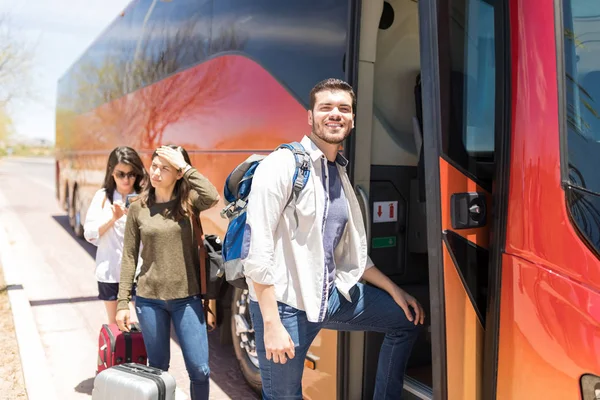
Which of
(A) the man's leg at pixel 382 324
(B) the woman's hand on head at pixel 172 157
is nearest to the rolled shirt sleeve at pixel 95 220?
(B) the woman's hand on head at pixel 172 157

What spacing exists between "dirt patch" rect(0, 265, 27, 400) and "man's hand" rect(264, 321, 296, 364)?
2684 millimetres

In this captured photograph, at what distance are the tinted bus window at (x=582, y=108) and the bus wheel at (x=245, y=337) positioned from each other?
2570 mm

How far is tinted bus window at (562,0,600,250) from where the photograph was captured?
1961mm

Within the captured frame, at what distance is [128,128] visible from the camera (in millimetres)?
7586

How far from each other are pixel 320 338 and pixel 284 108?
1435 millimetres

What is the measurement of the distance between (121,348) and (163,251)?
3.40 ft

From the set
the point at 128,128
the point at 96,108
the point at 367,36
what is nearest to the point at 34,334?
the point at 128,128

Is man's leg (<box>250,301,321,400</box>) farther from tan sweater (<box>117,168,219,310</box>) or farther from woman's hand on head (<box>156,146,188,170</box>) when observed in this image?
woman's hand on head (<box>156,146,188,170</box>)

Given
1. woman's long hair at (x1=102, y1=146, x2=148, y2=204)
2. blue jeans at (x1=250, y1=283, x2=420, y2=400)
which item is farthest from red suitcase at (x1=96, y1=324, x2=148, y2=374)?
blue jeans at (x1=250, y1=283, x2=420, y2=400)

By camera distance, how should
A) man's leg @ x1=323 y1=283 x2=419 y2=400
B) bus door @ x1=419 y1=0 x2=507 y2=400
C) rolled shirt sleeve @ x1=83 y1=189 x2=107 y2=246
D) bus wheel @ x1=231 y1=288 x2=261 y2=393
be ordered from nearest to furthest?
bus door @ x1=419 y1=0 x2=507 y2=400 < man's leg @ x1=323 y1=283 x2=419 y2=400 < bus wheel @ x1=231 y1=288 x2=261 y2=393 < rolled shirt sleeve @ x1=83 y1=189 x2=107 y2=246

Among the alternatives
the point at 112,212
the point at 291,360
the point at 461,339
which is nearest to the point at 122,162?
the point at 112,212

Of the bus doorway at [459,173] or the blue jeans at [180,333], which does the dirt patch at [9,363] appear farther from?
the bus doorway at [459,173]

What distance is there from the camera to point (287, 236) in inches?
93.5

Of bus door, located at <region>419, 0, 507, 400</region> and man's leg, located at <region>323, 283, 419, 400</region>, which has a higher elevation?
bus door, located at <region>419, 0, 507, 400</region>
